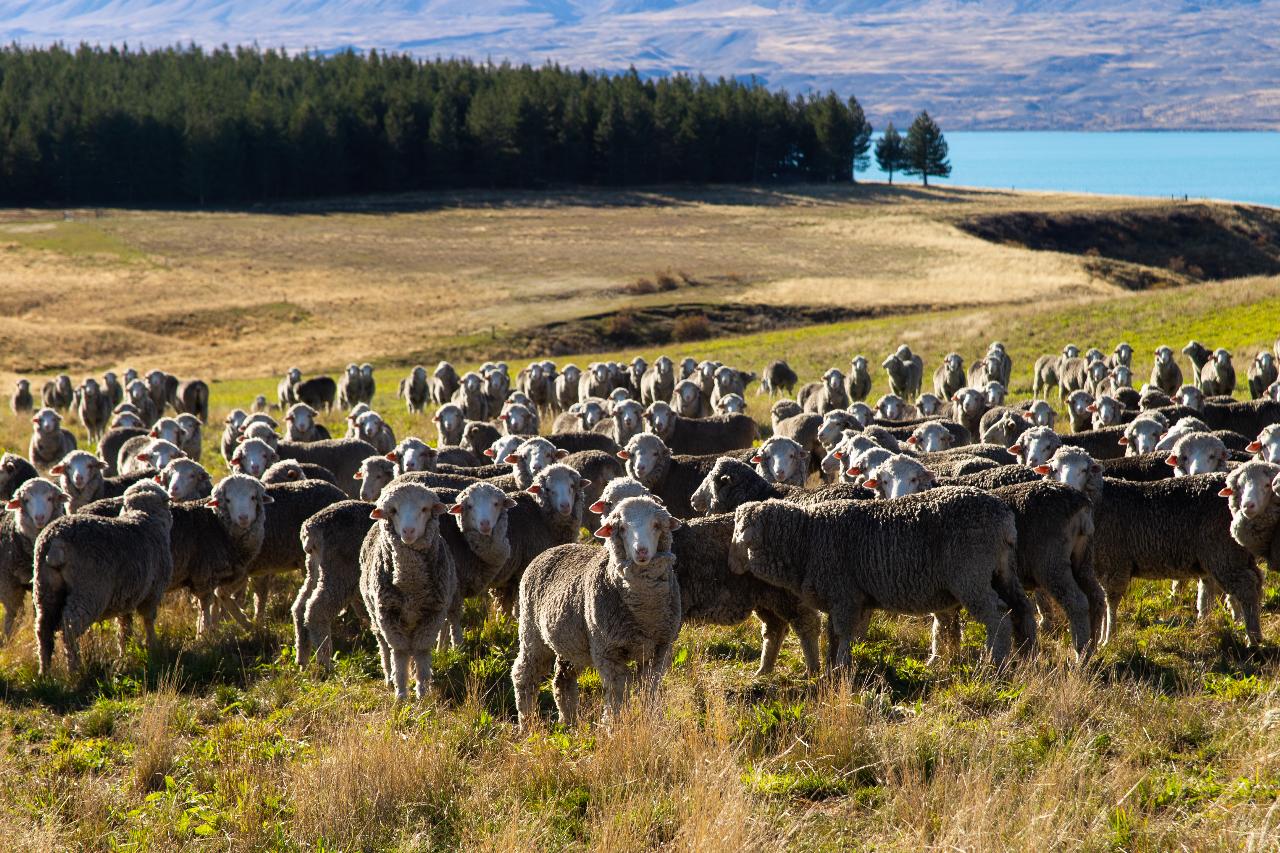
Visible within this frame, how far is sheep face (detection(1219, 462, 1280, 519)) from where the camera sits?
358 inches

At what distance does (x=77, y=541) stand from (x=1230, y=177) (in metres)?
190

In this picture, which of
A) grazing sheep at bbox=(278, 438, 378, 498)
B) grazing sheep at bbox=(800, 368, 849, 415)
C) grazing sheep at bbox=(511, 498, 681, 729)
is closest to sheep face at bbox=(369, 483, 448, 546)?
grazing sheep at bbox=(511, 498, 681, 729)

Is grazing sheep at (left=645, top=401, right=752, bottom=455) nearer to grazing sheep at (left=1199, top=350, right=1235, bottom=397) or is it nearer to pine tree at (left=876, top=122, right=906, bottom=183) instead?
grazing sheep at (left=1199, top=350, right=1235, bottom=397)

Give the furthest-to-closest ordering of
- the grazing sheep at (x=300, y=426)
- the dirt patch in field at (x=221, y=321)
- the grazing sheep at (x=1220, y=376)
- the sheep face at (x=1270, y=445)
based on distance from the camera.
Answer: the dirt patch in field at (x=221, y=321) < the grazing sheep at (x=1220, y=376) < the grazing sheep at (x=300, y=426) < the sheep face at (x=1270, y=445)

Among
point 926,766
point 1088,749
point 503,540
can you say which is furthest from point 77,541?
point 1088,749

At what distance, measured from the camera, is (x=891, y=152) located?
106375 mm

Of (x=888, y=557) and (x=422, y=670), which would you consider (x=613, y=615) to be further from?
(x=888, y=557)

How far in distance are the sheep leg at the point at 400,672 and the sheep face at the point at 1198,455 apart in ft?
24.5

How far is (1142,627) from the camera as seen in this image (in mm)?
10039

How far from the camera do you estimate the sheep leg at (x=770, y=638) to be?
365 inches

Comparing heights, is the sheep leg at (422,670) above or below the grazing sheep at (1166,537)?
below

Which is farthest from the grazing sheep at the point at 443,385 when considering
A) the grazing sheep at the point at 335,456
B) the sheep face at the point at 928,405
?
the sheep face at the point at 928,405

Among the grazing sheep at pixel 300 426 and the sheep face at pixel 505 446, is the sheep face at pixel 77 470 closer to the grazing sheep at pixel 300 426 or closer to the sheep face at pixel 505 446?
the sheep face at pixel 505 446

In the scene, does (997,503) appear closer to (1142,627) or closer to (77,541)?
(1142,627)
